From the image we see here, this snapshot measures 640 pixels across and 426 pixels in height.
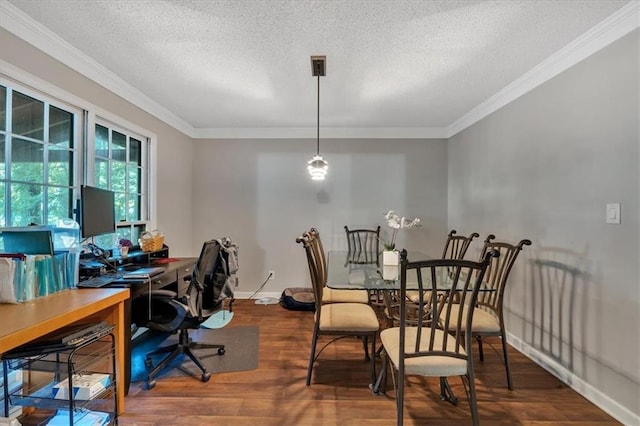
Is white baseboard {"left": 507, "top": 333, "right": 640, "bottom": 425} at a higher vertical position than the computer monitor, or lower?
lower

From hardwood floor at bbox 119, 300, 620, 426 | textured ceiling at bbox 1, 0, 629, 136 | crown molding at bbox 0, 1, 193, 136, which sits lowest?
hardwood floor at bbox 119, 300, 620, 426

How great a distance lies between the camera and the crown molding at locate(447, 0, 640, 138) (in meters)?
1.66

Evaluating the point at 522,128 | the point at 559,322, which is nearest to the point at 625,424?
the point at 559,322

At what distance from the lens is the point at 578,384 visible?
198cm

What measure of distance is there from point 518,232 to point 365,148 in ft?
7.00

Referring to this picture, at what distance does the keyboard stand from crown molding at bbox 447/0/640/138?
347cm

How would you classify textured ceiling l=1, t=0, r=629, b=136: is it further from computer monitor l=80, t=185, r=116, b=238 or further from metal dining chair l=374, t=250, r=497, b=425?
metal dining chair l=374, t=250, r=497, b=425

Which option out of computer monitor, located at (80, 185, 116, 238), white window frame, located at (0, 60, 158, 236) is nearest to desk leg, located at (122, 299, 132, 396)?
computer monitor, located at (80, 185, 116, 238)

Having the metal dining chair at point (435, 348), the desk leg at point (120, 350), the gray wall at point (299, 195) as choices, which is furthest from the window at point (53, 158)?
the metal dining chair at point (435, 348)

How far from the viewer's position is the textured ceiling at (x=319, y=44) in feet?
5.45

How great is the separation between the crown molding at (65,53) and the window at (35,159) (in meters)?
0.32

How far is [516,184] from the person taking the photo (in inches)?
103

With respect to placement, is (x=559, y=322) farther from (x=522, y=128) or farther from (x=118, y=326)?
(x=118, y=326)

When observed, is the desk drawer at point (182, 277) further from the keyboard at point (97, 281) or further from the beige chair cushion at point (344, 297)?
the beige chair cushion at point (344, 297)
